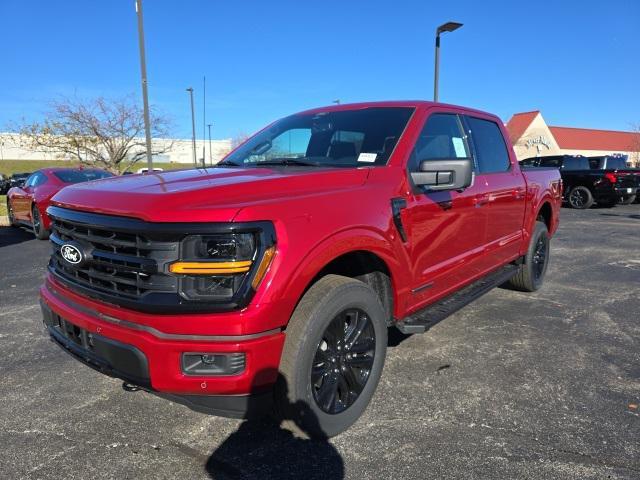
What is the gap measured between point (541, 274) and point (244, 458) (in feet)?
15.1

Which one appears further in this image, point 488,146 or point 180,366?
point 488,146

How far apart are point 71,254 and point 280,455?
152 centimetres

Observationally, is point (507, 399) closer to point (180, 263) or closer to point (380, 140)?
point (380, 140)

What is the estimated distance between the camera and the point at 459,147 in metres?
3.95

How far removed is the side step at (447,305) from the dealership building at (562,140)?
46409mm

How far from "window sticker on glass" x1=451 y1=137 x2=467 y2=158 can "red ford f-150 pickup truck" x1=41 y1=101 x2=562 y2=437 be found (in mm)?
184

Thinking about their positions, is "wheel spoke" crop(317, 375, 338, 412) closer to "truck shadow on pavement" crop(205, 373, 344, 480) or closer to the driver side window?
"truck shadow on pavement" crop(205, 373, 344, 480)

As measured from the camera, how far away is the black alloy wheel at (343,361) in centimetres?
259

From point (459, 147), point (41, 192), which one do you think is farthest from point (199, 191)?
point (41, 192)

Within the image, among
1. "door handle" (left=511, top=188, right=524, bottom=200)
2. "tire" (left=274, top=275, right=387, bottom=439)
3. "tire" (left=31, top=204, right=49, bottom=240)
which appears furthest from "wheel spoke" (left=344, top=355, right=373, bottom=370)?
"tire" (left=31, top=204, right=49, bottom=240)

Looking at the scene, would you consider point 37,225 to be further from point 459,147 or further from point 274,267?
point 274,267

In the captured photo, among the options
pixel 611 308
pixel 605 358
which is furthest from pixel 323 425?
pixel 611 308

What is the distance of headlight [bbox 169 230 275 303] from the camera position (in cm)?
211

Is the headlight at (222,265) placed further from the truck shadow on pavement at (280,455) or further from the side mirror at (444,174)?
the side mirror at (444,174)
